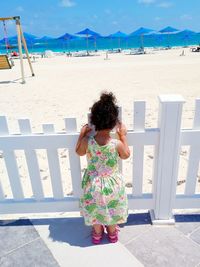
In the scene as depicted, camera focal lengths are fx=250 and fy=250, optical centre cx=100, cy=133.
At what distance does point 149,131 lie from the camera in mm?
2139

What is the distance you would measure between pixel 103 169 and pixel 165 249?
0.89 metres

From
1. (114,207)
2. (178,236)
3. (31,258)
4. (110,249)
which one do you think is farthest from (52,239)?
(178,236)

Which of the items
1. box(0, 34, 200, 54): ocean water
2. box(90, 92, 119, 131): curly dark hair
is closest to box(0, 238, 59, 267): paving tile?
box(90, 92, 119, 131): curly dark hair

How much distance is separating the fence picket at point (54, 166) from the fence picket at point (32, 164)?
13 centimetres

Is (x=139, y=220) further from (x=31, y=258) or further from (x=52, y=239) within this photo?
(x=31, y=258)

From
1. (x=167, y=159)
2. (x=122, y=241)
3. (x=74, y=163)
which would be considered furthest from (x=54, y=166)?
(x=167, y=159)

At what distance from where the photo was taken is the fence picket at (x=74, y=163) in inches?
83.3

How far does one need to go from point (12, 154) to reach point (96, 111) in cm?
97

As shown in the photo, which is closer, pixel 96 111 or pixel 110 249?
pixel 96 111

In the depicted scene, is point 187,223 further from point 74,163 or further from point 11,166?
point 11,166

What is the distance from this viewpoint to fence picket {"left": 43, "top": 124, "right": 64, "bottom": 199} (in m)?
2.16

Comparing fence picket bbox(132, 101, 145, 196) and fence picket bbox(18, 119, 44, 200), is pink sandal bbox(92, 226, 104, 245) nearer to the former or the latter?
fence picket bbox(132, 101, 145, 196)

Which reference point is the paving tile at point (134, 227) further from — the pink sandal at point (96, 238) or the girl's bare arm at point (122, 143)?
the girl's bare arm at point (122, 143)

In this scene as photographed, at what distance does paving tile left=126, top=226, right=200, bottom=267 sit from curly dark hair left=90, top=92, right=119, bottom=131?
111 centimetres
